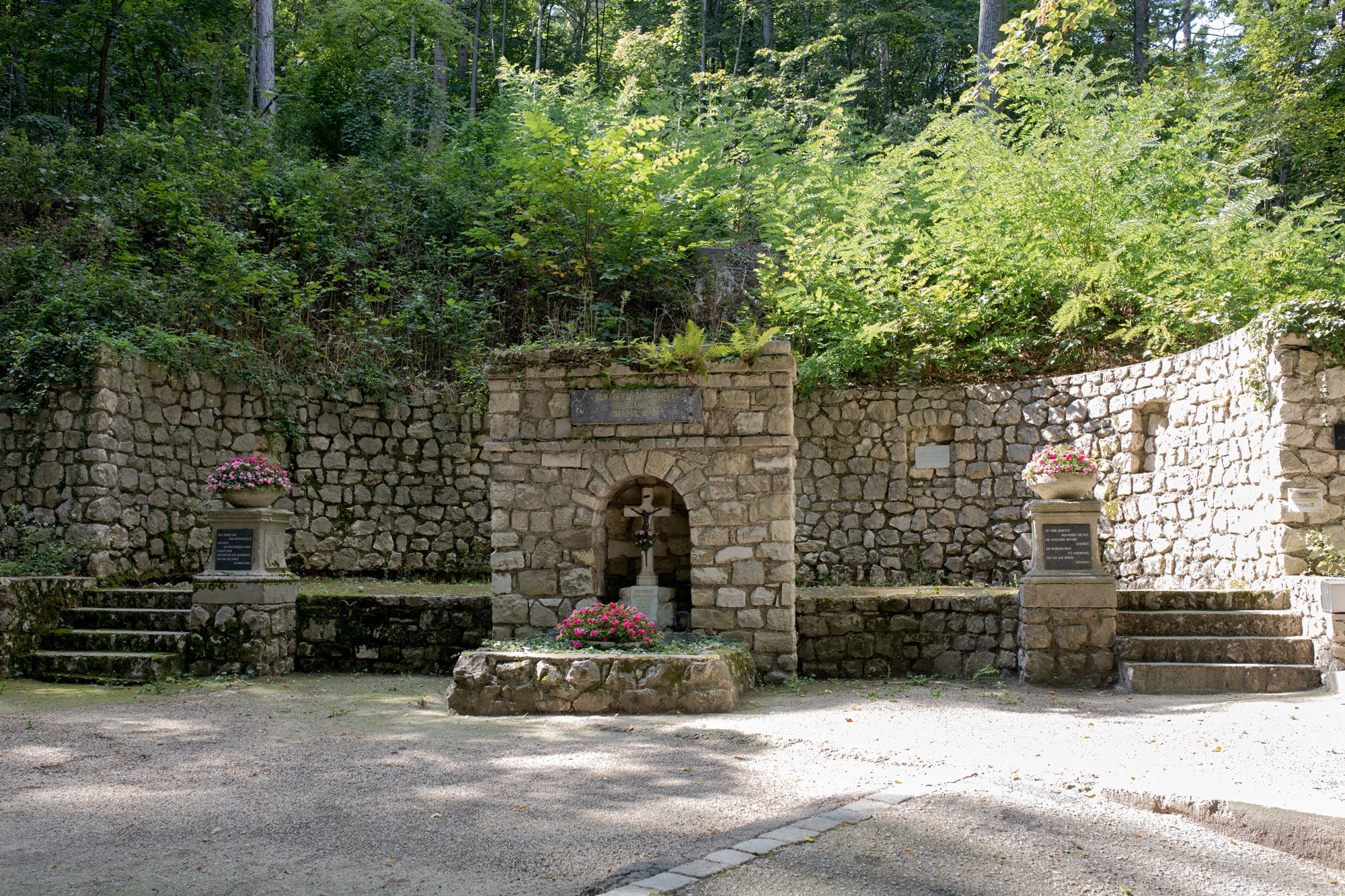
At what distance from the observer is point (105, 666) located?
853cm

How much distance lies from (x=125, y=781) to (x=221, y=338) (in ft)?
25.2

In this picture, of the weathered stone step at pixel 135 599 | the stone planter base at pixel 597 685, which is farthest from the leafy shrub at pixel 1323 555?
the weathered stone step at pixel 135 599

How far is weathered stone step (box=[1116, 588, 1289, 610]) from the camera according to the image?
8.29 meters

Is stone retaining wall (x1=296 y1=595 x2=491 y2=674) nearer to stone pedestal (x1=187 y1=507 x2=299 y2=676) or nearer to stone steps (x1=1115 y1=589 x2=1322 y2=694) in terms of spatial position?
stone pedestal (x1=187 y1=507 x2=299 y2=676)

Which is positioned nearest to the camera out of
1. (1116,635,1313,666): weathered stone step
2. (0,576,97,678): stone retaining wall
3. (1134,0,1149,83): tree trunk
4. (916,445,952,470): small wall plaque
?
(1116,635,1313,666): weathered stone step

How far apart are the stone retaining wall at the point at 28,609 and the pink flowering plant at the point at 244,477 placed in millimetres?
1945

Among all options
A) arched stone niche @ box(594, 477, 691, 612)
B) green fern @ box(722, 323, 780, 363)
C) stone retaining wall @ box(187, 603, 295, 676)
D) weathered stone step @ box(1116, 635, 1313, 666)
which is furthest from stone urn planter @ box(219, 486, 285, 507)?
weathered stone step @ box(1116, 635, 1313, 666)

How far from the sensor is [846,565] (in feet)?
38.0

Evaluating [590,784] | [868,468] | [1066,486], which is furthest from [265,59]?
[590,784]

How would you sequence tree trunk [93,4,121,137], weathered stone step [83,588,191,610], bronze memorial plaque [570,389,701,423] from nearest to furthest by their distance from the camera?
1. bronze memorial plaque [570,389,701,423]
2. weathered stone step [83,588,191,610]
3. tree trunk [93,4,121,137]

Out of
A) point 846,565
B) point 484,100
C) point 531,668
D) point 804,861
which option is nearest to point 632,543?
point 531,668

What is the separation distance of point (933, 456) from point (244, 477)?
769cm

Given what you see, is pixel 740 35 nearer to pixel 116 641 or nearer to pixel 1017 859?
pixel 116 641

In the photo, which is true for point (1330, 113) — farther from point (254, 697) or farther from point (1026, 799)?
point (254, 697)
